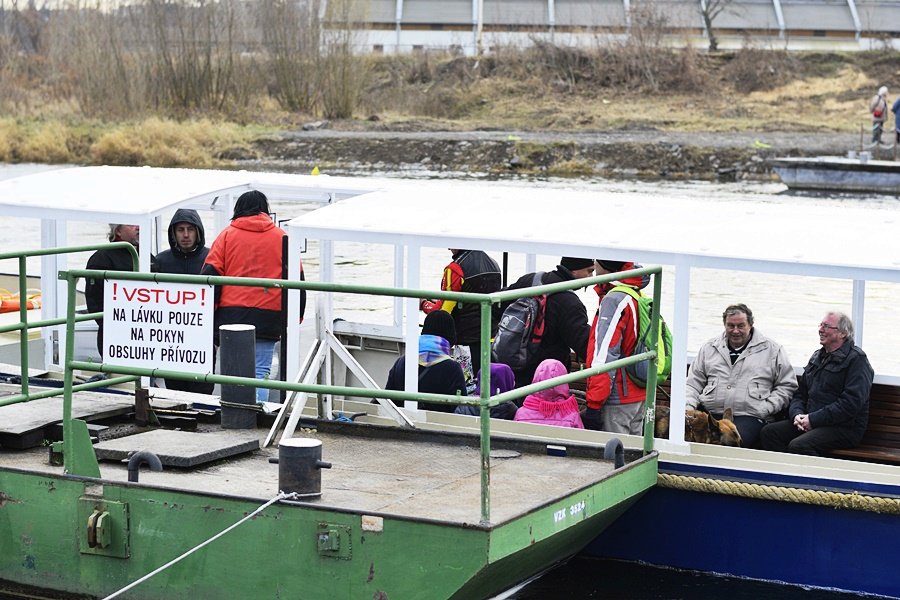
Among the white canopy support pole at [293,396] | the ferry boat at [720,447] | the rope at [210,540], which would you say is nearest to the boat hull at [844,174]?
the ferry boat at [720,447]

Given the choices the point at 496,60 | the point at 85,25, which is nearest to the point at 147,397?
the point at 85,25

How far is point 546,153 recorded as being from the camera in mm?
36625

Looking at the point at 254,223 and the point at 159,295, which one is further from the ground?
the point at 254,223

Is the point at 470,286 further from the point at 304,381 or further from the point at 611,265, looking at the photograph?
the point at 304,381

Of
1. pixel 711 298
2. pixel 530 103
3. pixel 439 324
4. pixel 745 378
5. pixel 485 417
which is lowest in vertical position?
pixel 711 298

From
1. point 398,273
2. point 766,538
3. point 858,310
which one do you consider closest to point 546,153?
point 398,273

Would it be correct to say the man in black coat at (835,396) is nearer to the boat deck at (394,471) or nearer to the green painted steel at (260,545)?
the green painted steel at (260,545)

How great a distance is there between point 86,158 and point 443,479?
32.9 meters

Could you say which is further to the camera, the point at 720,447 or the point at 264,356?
the point at 264,356

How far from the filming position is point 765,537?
7.37 metres

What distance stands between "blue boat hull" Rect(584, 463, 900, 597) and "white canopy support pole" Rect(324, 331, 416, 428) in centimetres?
138

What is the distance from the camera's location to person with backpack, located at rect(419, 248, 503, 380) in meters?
9.08

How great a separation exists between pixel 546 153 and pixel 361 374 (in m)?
29.6

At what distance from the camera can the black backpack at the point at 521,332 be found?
836 centimetres
